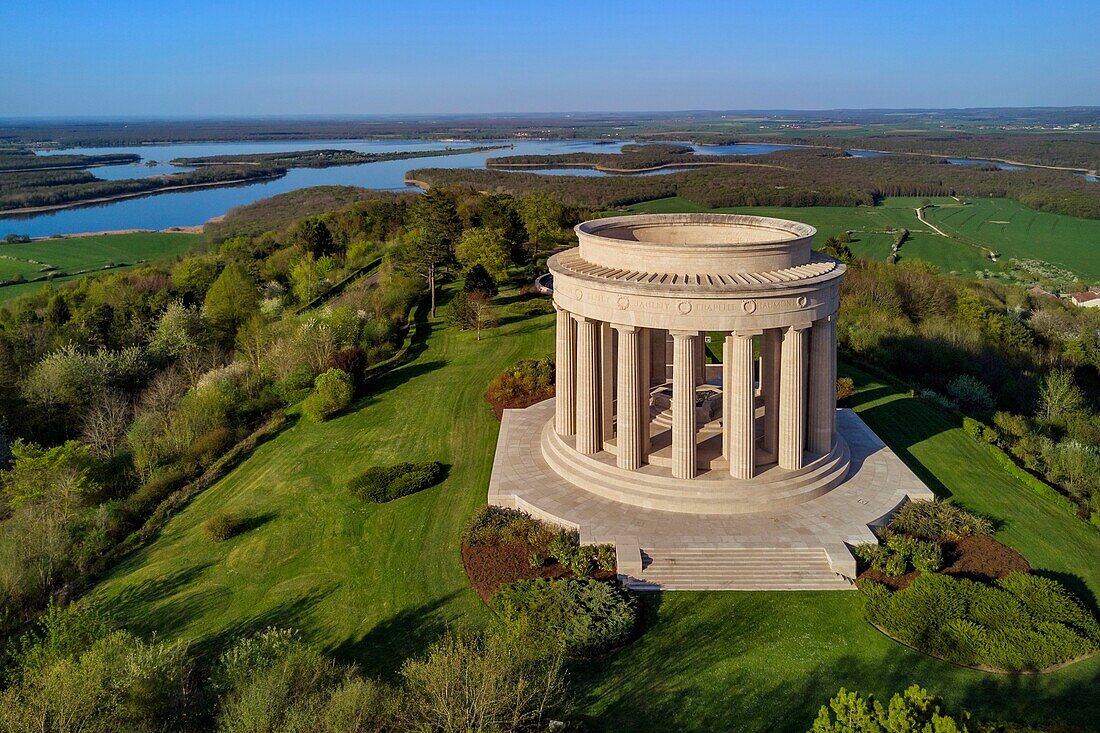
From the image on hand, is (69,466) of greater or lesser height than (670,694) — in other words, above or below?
above

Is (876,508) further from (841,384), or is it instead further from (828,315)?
(841,384)

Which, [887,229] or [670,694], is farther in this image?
[887,229]

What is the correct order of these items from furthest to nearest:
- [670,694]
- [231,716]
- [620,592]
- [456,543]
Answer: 1. [456,543]
2. [620,592]
3. [670,694]
4. [231,716]

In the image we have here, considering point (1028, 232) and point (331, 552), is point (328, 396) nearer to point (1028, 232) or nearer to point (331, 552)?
point (331, 552)

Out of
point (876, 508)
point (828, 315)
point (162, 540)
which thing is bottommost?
point (162, 540)

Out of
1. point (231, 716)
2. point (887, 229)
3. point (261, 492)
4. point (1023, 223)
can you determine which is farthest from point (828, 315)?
point (1023, 223)

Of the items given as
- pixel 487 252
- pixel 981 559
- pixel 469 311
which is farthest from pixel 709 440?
pixel 487 252

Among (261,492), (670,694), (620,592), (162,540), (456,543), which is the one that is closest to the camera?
(670,694)

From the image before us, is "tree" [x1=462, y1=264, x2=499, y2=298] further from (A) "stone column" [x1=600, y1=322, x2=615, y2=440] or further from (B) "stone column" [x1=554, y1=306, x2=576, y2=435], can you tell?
(A) "stone column" [x1=600, y1=322, x2=615, y2=440]
